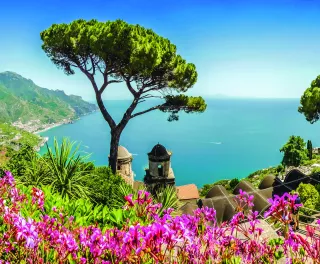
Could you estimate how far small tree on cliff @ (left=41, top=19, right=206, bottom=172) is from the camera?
701 inches

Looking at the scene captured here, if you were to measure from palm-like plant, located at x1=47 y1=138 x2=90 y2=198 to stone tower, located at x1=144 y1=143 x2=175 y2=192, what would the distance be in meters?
8.16

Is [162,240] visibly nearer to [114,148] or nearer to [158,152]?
[158,152]

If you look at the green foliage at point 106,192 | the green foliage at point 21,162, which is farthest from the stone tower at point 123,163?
the green foliage at point 106,192

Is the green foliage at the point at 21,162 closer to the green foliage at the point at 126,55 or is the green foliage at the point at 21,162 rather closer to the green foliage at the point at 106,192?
the green foliage at the point at 106,192

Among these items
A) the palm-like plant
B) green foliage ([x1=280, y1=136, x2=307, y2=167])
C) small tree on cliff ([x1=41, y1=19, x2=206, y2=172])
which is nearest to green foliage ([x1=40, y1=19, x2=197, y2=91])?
small tree on cliff ([x1=41, y1=19, x2=206, y2=172])

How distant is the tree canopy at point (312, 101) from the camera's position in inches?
1011

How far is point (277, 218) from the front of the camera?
2.90 m

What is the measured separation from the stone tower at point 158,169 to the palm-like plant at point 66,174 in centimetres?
816

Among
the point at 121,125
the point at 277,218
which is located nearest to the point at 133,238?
the point at 277,218

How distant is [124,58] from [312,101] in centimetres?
1781

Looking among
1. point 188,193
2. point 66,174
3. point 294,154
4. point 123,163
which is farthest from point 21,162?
point 294,154

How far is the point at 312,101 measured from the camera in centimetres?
2594

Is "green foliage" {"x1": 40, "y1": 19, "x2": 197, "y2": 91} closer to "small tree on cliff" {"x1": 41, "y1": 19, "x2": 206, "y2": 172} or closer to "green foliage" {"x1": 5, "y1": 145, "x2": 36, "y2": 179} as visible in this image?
"small tree on cliff" {"x1": 41, "y1": 19, "x2": 206, "y2": 172}

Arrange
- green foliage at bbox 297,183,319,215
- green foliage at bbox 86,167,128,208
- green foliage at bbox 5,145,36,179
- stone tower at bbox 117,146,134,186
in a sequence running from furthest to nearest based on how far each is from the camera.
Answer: stone tower at bbox 117,146,134,186
green foliage at bbox 297,183,319,215
green foliage at bbox 5,145,36,179
green foliage at bbox 86,167,128,208
